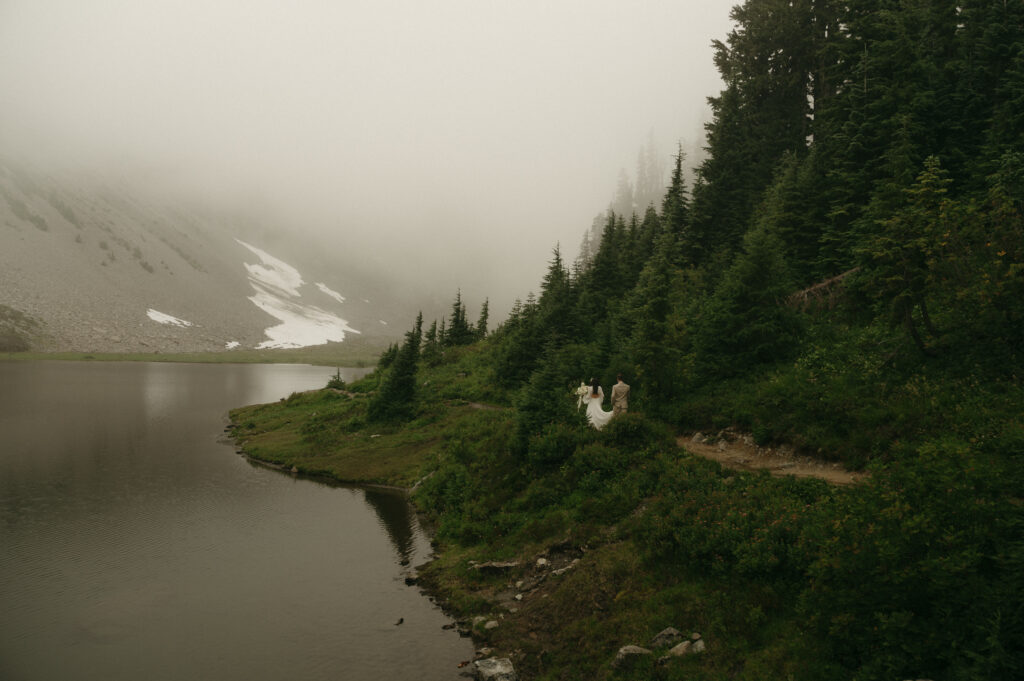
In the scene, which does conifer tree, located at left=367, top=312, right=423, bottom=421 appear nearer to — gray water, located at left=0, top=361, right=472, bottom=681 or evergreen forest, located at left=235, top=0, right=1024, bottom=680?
evergreen forest, located at left=235, top=0, right=1024, bottom=680

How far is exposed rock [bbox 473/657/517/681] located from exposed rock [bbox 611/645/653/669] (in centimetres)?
278

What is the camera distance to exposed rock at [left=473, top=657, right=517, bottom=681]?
42.8 feet

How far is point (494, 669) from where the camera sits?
43.7 ft

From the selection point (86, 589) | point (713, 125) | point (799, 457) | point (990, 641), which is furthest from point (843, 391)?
point (713, 125)

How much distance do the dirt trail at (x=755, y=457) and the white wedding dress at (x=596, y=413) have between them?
317 cm

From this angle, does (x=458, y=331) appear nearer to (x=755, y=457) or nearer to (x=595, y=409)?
(x=595, y=409)

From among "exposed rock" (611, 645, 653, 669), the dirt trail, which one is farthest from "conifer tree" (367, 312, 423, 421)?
"exposed rock" (611, 645, 653, 669)

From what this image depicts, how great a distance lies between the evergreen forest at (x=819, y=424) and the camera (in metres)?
8.92

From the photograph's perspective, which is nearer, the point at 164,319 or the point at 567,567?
the point at 567,567

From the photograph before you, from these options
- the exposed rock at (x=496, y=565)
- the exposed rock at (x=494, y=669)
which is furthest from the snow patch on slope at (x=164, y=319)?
the exposed rock at (x=494, y=669)

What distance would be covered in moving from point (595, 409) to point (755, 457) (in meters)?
6.77

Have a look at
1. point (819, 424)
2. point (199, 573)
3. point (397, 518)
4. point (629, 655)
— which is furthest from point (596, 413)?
point (199, 573)

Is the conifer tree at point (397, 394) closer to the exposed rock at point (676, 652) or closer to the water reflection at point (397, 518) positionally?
the water reflection at point (397, 518)

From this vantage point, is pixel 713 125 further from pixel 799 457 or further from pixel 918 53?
pixel 799 457
